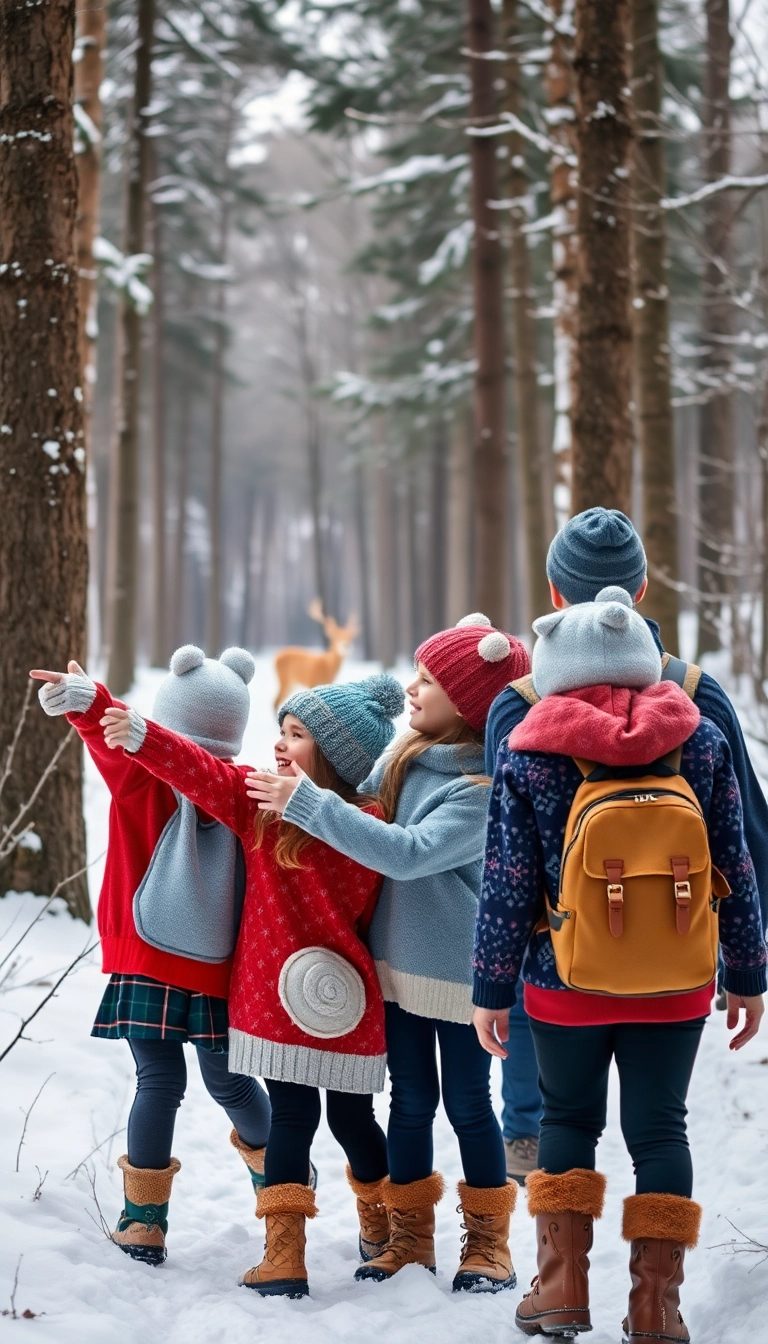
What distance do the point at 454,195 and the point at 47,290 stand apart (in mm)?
12420

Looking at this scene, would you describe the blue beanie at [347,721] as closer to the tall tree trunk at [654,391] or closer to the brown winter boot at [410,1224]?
the brown winter boot at [410,1224]

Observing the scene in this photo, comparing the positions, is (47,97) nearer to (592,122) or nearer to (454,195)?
(592,122)

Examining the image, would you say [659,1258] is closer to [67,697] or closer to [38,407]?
[67,697]

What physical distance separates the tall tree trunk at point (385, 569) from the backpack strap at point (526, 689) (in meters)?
22.3

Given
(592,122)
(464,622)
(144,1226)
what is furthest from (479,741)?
(592,122)

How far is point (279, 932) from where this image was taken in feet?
10.5

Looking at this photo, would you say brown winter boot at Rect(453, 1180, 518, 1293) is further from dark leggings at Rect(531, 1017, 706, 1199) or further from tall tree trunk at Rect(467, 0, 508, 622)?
tall tree trunk at Rect(467, 0, 508, 622)

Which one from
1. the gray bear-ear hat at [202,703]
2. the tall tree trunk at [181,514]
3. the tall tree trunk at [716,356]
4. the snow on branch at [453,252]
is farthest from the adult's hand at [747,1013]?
the tall tree trunk at [181,514]

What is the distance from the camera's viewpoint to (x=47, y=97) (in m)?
5.07

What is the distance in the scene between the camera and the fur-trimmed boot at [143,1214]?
324cm

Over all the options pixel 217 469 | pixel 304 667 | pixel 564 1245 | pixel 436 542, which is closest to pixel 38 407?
pixel 564 1245

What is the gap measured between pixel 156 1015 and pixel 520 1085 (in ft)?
5.23

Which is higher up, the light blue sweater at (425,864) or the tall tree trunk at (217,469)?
the tall tree trunk at (217,469)

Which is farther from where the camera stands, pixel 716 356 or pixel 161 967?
pixel 716 356
